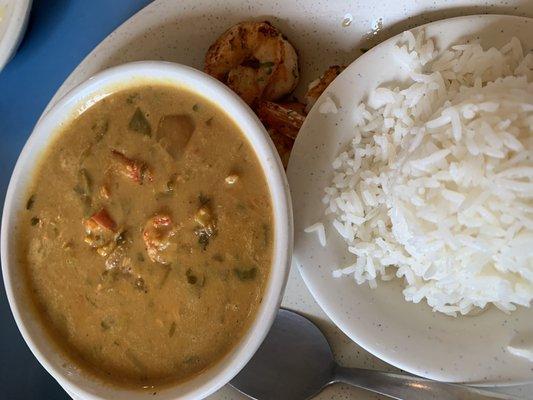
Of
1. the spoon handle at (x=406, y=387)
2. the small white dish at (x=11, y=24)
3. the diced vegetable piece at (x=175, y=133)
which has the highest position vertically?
the small white dish at (x=11, y=24)

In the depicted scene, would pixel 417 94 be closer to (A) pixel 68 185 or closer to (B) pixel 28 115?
A: (A) pixel 68 185

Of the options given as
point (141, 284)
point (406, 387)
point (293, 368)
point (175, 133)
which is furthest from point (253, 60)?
point (406, 387)

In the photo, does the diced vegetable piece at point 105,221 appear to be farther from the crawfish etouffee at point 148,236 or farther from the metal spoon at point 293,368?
the metal spoon at point 293,368

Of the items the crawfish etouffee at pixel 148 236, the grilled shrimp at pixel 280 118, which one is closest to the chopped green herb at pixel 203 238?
the crawfish etouffee at pixel 148 236

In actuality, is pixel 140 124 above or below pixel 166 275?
above

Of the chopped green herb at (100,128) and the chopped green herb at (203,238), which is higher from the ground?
the chopped green herb at (100,128)

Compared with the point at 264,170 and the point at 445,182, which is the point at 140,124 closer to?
the point at 264,170

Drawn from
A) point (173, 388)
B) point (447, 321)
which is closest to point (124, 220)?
point (173, 388)
